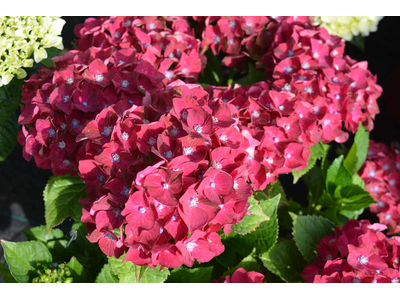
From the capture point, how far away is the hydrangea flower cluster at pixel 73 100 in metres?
0.95

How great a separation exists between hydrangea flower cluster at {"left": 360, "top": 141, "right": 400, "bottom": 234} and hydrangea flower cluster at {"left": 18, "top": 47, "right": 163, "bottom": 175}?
0.92m

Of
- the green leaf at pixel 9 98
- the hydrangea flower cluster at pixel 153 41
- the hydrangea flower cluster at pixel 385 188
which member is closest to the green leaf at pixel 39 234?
the green leaf at pixel 9 98

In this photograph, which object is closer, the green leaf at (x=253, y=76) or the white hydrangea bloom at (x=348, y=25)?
the green leaf at (x=253, y=76)

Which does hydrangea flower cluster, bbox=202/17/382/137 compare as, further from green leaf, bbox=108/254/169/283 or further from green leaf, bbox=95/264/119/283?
green leaf, bbox=95/264/119/283

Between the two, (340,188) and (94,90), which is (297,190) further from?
(94,90)

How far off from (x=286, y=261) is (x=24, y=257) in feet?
2.44

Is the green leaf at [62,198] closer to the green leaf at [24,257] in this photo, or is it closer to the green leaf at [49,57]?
the green leaf at [24,257]

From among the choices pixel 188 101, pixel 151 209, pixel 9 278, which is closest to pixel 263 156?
pixel 188 101

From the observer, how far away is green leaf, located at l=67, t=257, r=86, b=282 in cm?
112

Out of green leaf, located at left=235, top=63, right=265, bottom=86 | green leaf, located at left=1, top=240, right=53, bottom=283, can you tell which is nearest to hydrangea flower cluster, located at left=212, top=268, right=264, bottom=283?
green leaf, located at left=1, top=240, right=53, bottom=283

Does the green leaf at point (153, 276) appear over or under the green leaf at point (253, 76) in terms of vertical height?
under

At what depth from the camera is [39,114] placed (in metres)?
0.99

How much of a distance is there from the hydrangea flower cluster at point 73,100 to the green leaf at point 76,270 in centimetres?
28

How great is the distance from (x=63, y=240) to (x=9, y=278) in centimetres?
18
